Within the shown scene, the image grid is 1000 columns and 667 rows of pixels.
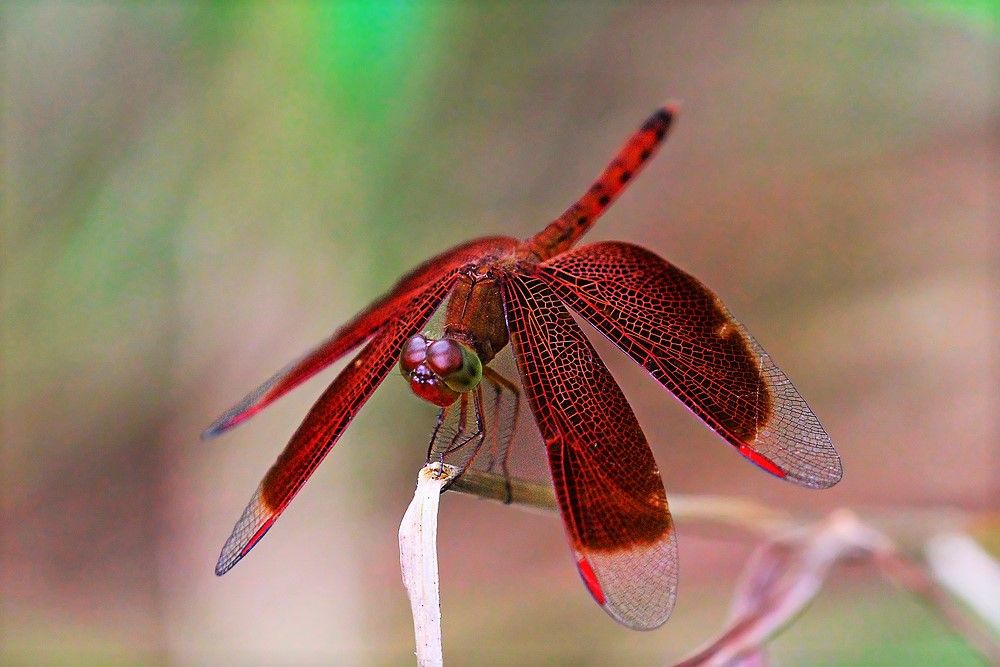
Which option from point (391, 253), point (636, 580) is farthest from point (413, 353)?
point (391, 253)

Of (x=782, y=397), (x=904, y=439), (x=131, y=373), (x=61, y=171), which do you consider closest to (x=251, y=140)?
(x=61, y=171)

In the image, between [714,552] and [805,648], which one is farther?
[714,552]

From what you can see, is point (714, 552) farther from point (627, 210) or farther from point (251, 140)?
point (251, 140)

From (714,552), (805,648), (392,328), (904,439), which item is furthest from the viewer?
(904,439)

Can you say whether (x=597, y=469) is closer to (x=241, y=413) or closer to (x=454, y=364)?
(x=454, y=364)

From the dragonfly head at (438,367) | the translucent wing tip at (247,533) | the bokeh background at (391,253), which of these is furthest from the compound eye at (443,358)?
the bokeh background at (391,253)

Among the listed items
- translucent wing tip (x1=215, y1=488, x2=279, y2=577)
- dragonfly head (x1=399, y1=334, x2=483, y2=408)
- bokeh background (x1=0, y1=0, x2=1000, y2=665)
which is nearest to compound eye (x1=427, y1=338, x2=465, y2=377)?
dragonfly head (x1=399, y1=334, x2=483, y2=408)

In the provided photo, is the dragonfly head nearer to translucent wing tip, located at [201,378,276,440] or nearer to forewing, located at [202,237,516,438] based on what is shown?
forewing, located at [202,237,516,438]
